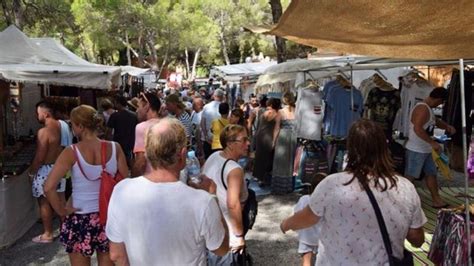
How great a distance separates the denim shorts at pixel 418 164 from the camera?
253 inches

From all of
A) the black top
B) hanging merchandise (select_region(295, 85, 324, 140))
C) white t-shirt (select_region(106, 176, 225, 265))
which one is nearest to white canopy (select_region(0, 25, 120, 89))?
the black top

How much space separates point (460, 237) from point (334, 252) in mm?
992

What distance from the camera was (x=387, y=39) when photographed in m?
3.10

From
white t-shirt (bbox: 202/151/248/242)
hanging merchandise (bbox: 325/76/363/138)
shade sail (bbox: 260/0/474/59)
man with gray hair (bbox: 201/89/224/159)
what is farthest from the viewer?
man with gray hair (bbox: 201/89/224/159)

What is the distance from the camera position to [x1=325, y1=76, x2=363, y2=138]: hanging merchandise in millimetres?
7195

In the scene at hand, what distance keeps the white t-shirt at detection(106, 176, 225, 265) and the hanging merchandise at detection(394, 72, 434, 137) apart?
5.50 meters

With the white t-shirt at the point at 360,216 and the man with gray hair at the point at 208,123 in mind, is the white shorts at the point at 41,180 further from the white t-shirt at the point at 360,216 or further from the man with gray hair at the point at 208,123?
the white t-shirt at the point at 360,216

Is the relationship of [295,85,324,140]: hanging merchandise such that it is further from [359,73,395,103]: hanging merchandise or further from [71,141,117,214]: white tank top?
[71,141,117,214]: white tank top

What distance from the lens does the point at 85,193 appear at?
10.9 ft

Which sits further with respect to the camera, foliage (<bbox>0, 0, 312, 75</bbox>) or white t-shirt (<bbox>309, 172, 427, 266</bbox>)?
foliage (<bbox>0, 0, 312, 75</bbox>)

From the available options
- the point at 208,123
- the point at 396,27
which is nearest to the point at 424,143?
the point at 208,123

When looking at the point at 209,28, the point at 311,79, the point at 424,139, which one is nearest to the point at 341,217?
the point at 424,139

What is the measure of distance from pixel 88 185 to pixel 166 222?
1.43 metres

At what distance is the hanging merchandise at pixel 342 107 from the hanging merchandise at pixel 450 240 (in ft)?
13.7
